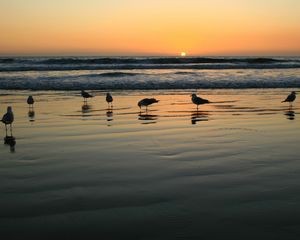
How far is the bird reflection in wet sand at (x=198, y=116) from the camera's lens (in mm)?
10686

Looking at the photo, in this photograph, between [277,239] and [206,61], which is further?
[206,61]

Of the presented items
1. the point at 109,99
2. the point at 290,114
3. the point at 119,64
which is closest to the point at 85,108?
the point at 109,99

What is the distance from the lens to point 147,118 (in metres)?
11.3

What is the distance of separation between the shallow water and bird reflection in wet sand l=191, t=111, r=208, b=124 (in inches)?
8.9

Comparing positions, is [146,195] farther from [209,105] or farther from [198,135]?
[209,105]

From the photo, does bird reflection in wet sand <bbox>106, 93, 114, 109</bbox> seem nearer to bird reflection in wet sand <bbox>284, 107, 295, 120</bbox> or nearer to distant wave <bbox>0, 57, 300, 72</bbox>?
bird reflection in wet sand <bbox>284, 107, 295, 120</bbox>

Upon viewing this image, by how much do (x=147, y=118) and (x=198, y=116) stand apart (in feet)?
4.83

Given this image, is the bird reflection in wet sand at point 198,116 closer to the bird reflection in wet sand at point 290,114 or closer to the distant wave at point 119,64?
the bird reflection in wet sand at point 290,114

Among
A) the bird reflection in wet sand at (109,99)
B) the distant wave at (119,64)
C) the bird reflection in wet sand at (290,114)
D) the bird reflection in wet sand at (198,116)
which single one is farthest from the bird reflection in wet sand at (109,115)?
the distant wave at (119,64)

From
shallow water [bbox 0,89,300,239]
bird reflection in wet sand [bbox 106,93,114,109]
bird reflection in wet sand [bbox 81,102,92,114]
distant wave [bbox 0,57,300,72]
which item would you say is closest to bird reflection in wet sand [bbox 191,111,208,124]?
shallow water [bbox 0,89,300,239]

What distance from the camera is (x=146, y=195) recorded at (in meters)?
4.74

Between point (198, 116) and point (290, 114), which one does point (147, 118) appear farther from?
point (290, 114)

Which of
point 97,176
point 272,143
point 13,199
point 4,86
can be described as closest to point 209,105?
point 272,143

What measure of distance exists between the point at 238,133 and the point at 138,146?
7.99 feet
